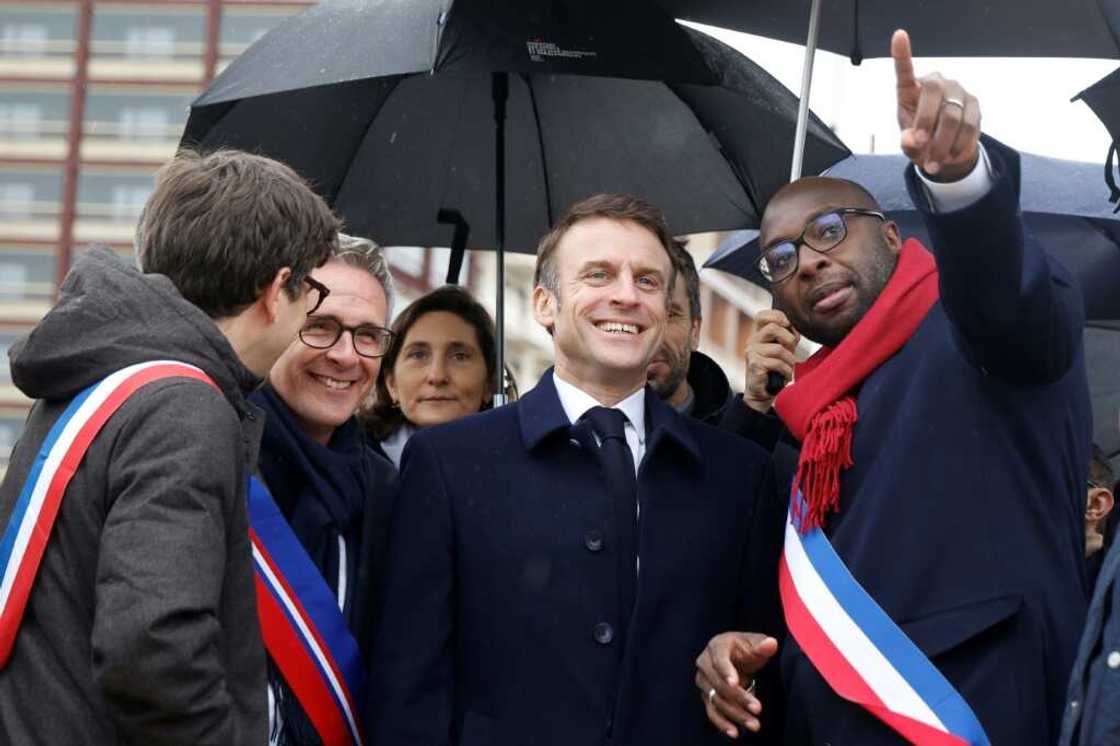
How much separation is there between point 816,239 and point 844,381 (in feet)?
1.62

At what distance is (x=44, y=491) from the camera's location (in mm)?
3299

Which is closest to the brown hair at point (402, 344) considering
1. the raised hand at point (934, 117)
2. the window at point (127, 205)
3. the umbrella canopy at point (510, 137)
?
the umbrella canopy at point (510, 137)

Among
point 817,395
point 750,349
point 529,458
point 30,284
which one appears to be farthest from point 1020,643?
point 30,284

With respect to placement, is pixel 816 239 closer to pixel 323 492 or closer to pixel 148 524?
pixel 323 492

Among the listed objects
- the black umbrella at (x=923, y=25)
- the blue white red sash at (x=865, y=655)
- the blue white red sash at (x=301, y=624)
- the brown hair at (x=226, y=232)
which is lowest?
the blue white red sash at (x=301, y=624)

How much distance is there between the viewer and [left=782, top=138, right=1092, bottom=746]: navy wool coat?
369 cm

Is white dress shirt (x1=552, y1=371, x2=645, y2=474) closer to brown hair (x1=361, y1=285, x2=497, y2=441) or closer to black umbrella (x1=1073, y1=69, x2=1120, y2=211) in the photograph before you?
brown hair (x1=361, y1=285, x2=497, y2=441)

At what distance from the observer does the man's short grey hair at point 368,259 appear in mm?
4758

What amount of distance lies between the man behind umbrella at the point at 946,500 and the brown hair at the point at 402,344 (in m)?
1.72

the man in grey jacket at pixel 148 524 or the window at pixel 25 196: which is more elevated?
the man in grey jacket at pixel 148 524

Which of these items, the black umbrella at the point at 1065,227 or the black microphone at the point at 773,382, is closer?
the black microphone at the point at 773,382

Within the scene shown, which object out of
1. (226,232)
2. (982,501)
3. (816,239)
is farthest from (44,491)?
(816,239)

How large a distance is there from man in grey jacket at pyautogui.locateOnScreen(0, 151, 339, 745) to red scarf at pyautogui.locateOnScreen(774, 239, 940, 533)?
1144 mm

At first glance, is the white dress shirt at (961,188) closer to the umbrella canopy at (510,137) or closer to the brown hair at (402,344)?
the umbrella canopy at (510,137)
